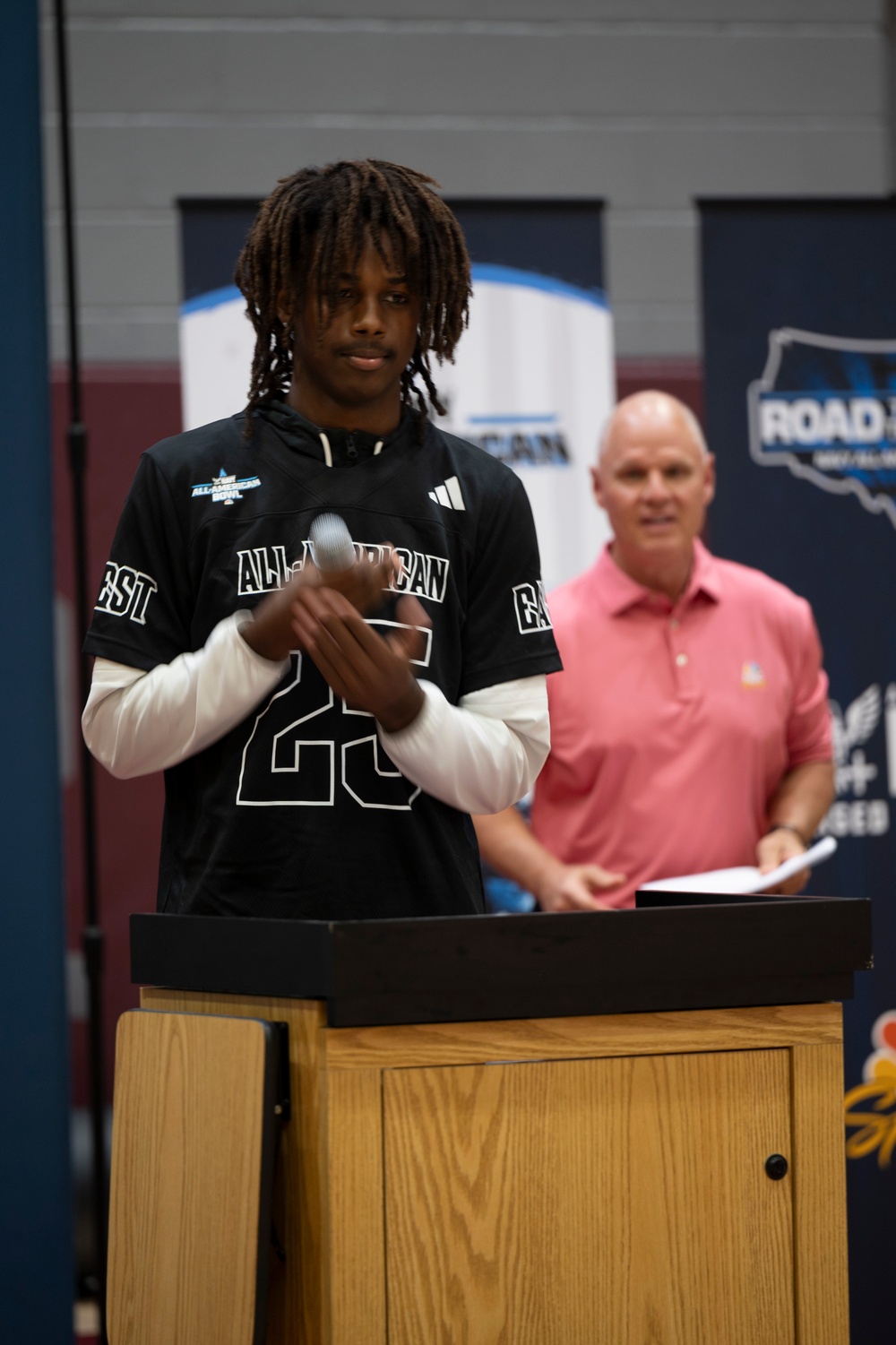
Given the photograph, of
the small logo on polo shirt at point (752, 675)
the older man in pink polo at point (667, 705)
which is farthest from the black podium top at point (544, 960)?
the small logo on polo shirt at point (752, 675)

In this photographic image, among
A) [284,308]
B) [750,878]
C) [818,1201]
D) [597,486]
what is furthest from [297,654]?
[597,486]

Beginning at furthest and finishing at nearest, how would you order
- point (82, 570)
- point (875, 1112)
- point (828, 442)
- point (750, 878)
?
point (828, 442), point (875, 1112), point (82, 570), point (750, 878)

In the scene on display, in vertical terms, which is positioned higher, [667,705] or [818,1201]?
[667,705]

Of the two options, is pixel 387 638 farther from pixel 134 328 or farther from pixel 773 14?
pixel 773 14

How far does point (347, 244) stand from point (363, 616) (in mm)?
322

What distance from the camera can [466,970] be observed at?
1.02m

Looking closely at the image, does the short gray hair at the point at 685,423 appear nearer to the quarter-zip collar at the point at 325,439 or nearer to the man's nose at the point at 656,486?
the man's nose at the point at 656,486

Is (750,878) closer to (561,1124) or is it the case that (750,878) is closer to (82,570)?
(561,1124)

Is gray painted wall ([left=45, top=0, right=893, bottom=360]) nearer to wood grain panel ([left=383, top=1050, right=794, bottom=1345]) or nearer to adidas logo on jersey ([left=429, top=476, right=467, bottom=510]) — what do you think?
adidas logo on jersey ([left=429, top=476, right=467, bottom=510])

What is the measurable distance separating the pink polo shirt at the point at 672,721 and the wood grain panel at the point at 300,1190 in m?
1.49

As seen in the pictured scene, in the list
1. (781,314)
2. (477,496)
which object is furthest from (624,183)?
(477,496)

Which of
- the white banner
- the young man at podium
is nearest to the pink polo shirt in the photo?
the white banner

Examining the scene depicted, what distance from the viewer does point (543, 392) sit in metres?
3.08

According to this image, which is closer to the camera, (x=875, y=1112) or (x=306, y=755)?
(x=306, y=755)
